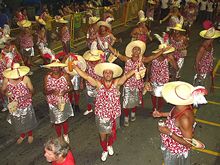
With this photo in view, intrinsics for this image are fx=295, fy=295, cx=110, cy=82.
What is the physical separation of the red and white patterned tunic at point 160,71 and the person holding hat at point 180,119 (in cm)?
266

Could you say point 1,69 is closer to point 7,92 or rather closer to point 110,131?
point 7,92

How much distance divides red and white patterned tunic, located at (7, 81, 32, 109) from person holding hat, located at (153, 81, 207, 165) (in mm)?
2975

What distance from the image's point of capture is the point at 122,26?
1909 centimetres

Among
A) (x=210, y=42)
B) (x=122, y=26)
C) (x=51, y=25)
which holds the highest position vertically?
(x=210, y=42)

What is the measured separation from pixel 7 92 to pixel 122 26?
13.9m

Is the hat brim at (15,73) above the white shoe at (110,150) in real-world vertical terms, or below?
above

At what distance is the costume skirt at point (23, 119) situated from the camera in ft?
20.7

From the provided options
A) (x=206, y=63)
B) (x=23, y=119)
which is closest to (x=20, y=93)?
(x=23, y=119)

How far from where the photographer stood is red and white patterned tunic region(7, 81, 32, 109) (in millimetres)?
6031

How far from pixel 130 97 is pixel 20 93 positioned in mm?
2579

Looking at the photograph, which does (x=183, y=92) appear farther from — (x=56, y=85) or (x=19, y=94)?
(x=19, y=94)

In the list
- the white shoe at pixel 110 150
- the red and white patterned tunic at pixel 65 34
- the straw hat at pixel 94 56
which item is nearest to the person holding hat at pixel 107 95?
the white shoe at pixel 110 150

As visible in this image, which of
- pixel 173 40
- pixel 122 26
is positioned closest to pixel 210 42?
pixel 173 40

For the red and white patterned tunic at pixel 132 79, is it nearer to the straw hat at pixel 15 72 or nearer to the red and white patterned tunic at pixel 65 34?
the straw hat at pixel 15 72
